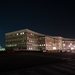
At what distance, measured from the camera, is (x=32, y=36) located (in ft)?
481

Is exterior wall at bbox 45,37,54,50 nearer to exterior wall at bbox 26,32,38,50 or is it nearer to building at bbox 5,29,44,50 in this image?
building at bbox 5,29,44,50

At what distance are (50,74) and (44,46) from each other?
138 meters

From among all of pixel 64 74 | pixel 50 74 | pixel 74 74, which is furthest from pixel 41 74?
pixel 74 74

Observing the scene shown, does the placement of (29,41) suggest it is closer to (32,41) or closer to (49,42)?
(32,41)

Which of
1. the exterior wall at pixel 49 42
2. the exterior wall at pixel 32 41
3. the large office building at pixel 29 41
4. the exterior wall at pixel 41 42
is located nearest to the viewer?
the large office building at pixel 29 41

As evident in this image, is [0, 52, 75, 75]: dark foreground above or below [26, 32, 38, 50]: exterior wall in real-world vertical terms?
below

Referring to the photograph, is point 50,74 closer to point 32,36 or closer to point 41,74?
point 41,74

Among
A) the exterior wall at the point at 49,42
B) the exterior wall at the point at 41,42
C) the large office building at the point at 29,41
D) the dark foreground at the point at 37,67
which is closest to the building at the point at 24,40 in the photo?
the large office building at the point at 29,41

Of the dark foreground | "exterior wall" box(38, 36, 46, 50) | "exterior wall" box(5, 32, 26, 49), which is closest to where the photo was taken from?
the dark foreground

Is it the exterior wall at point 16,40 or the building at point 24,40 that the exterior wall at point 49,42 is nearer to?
the building at point 24,40

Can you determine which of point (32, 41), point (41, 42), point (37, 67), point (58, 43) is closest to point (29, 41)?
point (32, 41)

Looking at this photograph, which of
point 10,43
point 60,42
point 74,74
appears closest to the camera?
point 74,74

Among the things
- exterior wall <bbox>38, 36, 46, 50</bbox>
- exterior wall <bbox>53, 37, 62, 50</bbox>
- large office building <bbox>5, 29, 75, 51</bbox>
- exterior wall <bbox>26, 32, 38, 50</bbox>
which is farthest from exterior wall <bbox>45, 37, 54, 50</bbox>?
exterior wall <bbox>26, 32, 38, 50</bbox>

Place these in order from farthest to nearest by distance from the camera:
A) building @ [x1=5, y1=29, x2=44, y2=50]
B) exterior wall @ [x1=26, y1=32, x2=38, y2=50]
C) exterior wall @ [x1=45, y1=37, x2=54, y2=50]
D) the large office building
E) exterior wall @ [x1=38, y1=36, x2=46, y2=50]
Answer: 1. exterior wall @ [x1=45, y1=37, x2=54, y2=50]
2. exterior wall @ [x1=38, y1=36, x2=46, y2=50]
3. exterior wall @ [x1=26, y1=32, x2=38, y2=50]
4. the large office building
5. building @ [x1=5, y1=29, x2=44, y2=50]
